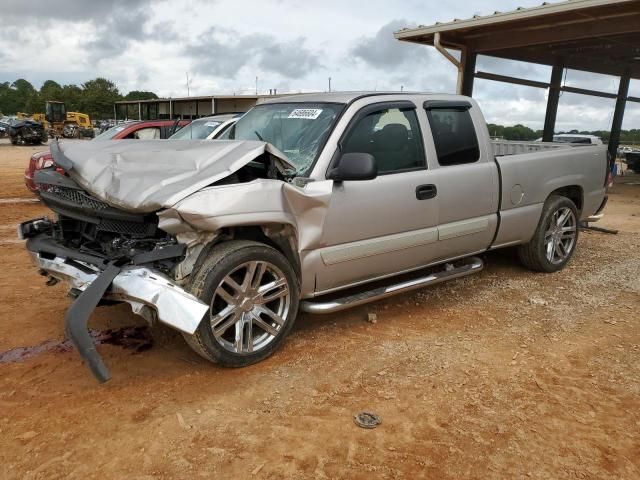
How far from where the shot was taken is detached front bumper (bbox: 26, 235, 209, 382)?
2895 mm

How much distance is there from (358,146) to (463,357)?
1.73 metres

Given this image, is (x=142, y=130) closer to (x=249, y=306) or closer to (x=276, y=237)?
(x=276, y=237)

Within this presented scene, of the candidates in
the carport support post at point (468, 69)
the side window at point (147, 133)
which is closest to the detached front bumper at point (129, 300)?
the side window at point (147, 133)

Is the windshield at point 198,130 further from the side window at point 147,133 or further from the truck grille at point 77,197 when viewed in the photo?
the truck grille at point 77,197

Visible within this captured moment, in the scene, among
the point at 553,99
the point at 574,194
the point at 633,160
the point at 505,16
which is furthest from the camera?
the point at 633,160

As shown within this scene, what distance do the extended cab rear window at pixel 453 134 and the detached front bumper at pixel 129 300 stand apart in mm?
2507

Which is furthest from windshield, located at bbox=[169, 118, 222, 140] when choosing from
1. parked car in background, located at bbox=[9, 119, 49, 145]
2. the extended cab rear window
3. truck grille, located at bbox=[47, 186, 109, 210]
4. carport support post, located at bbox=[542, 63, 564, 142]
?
parked car in background, located at bbox=[9, 119, 49, 145]

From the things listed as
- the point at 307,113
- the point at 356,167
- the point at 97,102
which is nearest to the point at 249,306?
the point at 356,167

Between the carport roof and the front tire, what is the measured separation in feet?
28.9

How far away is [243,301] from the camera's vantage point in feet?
11.3

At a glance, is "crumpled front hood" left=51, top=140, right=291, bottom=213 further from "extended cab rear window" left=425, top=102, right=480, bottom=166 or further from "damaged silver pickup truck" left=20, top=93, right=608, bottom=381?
"extended cab rear window" left=425, top=102, right=480, bottom=166

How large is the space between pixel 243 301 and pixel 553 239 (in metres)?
3.90

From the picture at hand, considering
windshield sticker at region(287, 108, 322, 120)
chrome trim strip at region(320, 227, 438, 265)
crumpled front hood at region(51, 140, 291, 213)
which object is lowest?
chrome trim strip at region(320, 227, 438, 265)

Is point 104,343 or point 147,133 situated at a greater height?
point 147,133
